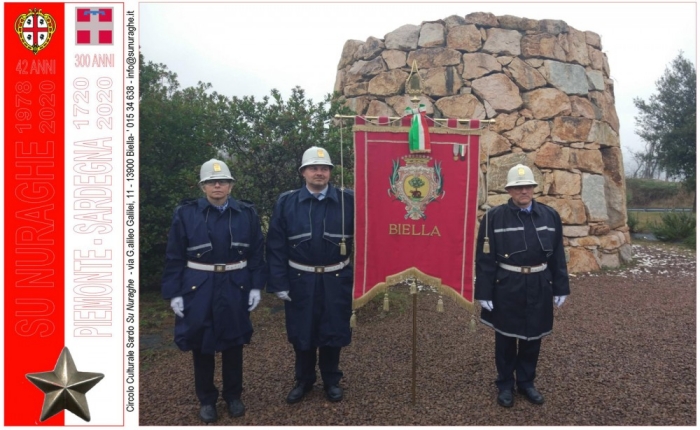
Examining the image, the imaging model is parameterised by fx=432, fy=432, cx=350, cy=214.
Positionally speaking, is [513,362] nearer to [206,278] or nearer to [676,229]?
[206,278]

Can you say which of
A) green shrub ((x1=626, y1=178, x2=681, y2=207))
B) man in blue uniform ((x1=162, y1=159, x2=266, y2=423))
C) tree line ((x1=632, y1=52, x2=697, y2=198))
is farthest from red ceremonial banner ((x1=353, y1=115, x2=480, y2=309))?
green shrub ((x1=626, y1=178, x2=681, y2=207))

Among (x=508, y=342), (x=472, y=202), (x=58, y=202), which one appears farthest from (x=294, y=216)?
(x=508, y=342)

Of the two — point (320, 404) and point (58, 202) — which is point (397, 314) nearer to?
point (320, 404)

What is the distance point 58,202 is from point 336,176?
3354 millimetres

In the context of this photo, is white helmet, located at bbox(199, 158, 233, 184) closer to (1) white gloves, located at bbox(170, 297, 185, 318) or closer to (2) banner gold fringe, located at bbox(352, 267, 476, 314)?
(1) white gloves, located at bbox(170, 297, 185, 318)

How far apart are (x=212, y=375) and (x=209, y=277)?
757 millimetres

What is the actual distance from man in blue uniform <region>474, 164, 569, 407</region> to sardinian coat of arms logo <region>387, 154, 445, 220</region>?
0.48 metres

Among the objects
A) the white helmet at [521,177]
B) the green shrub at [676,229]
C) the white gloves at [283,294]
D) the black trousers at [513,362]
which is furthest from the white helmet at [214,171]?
the green shrub at [676,229]

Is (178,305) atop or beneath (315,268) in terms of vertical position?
beneath

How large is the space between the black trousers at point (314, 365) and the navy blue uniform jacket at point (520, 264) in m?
1.27

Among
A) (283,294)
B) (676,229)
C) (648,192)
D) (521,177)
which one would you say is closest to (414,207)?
(521,177)

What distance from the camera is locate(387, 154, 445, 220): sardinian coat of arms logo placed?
341 cm

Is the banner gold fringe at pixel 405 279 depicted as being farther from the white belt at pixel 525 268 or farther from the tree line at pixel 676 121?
the tree line at pixel 676 121

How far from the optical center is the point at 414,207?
344 centimetres
